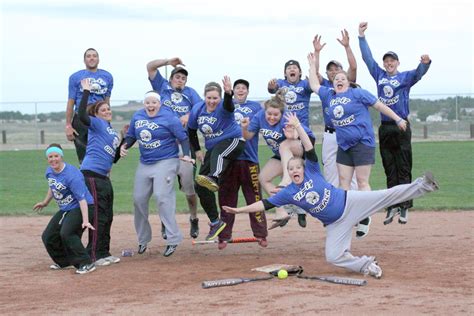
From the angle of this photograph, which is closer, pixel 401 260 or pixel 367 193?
pixel 367 193

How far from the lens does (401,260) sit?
1014 cm

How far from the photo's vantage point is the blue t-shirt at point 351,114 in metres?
10.7

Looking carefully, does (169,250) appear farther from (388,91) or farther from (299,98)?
(388,91)

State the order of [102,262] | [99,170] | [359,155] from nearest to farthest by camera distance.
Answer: [102,262] → [99,170] → [359,155]

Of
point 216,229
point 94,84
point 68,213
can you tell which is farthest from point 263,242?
point 94,84

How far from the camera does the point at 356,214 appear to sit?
926cm

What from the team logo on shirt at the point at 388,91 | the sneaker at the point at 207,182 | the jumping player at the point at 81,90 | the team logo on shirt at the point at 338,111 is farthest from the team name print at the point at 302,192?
the jumping player at the point at 81,90

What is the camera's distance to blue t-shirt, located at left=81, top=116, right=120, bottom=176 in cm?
1043

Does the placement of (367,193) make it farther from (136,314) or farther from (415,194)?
(136,314)

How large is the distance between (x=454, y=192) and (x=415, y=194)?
9242 millimetres

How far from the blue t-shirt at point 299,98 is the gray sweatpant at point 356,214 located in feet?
8.57

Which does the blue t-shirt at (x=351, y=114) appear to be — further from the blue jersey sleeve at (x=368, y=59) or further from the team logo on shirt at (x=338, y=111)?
the blue jersey sleeve at (x=368, y=59)

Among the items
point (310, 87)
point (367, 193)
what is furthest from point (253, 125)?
point (367, 193)

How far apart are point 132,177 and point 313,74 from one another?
12.0 metres
